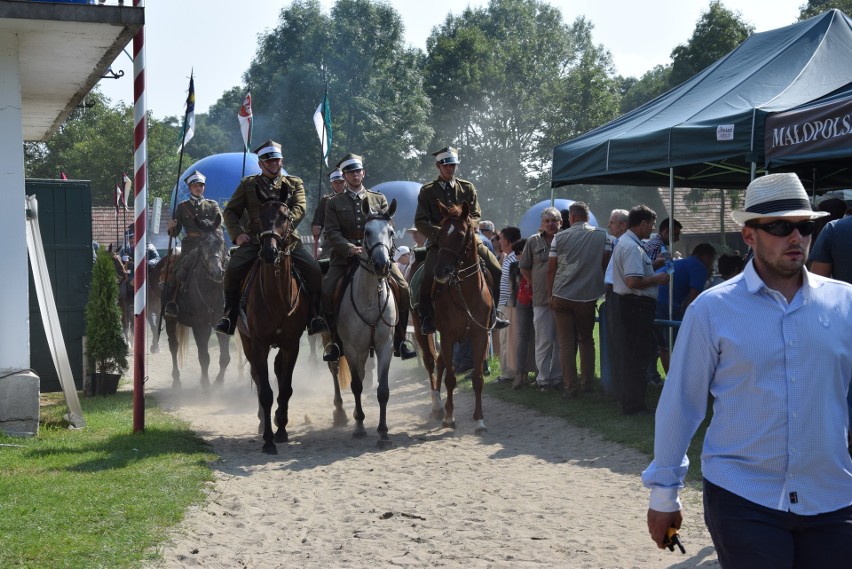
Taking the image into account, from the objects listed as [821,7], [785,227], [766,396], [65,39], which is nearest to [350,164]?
[65,39]

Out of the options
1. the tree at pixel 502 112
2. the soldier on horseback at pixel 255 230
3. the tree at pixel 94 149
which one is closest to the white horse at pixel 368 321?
the soldier on horseback at pixel 255 230

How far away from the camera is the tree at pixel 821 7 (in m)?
51.2

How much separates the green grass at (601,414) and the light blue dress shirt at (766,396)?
4686mm

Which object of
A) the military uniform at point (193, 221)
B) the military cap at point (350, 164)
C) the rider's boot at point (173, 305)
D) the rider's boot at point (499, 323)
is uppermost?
the military cap at point (350, 164)

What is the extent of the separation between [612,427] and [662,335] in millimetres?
3043

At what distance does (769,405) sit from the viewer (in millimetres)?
3463

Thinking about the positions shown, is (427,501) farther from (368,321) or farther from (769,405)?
(769,405)

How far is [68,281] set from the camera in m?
13.9

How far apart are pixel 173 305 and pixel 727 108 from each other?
27.0ft

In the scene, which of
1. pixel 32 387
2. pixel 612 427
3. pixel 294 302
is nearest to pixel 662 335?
pixel 612 427

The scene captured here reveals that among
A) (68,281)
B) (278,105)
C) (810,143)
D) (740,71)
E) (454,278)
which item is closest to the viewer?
(810,143)

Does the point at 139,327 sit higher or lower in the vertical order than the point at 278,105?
lower

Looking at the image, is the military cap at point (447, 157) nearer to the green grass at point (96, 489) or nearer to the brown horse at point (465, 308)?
the brown horse at point (465, 308)

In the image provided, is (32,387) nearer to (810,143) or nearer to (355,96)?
(810,143)
